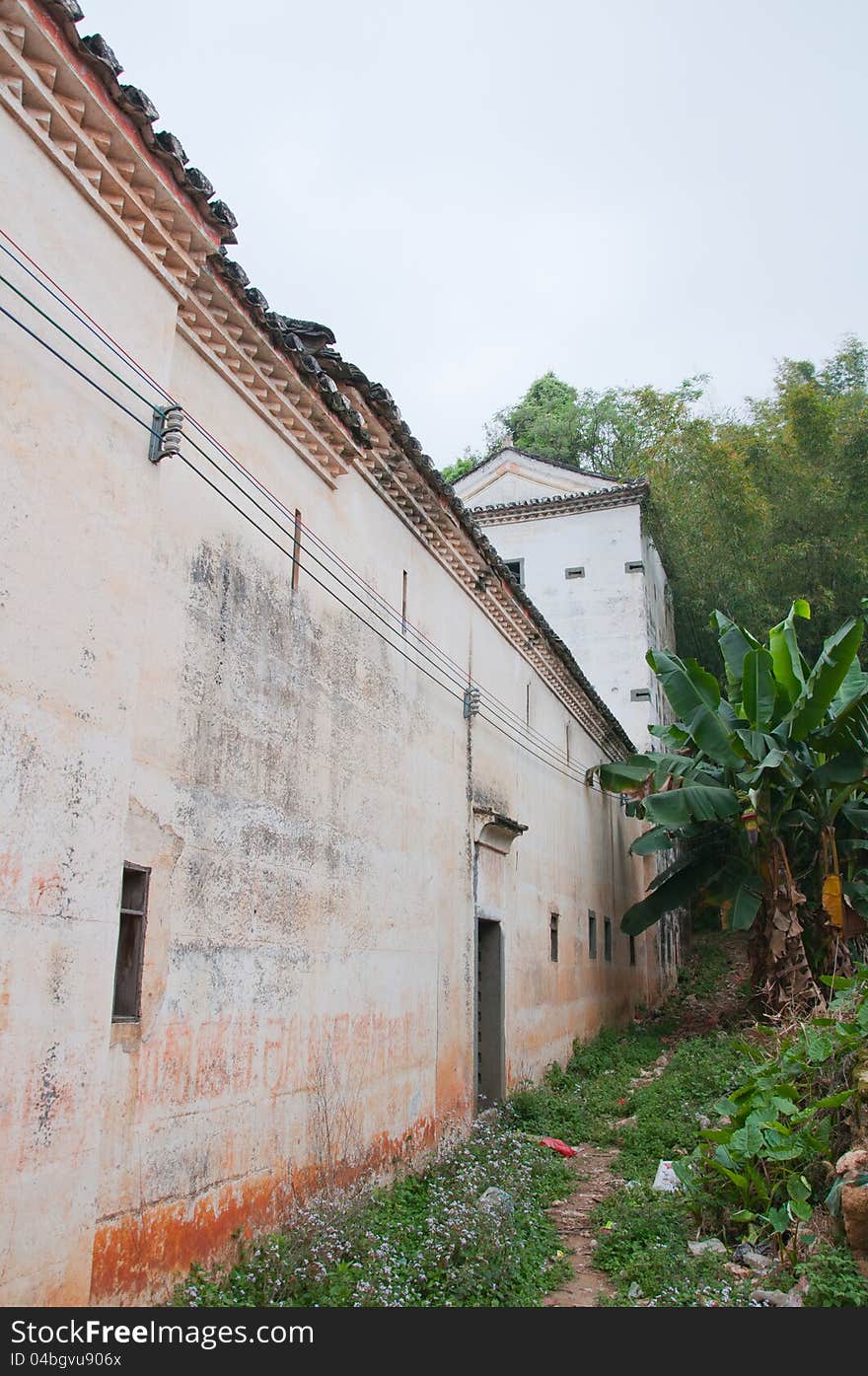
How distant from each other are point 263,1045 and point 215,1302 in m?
1.39

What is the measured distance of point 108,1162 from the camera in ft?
14.7

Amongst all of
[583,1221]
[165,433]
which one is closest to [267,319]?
[165,433]

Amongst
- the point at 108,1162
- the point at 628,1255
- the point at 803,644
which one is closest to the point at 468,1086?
the point at 628,1255

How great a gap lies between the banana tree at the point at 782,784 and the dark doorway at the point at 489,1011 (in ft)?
12.4

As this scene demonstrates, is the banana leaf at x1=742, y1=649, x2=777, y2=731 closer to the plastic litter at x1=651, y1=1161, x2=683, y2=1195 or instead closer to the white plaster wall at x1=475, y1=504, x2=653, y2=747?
the plastic litter at x1=651, y1=1161, x2=683, y2=1195

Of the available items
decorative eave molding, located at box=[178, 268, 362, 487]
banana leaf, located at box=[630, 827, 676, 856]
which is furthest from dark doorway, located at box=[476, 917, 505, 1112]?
decorative eave molding, located at box=[178, 268, 362, 487]

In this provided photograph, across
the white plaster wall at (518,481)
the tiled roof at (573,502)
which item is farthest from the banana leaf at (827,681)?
the white plaster wall at (518,481)

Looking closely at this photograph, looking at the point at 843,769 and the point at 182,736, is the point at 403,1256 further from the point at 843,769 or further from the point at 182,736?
the point at 843,769

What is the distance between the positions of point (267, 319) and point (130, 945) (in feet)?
13.0

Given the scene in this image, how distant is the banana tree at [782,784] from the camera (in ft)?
42.0

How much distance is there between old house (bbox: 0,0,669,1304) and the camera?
13.5 ft

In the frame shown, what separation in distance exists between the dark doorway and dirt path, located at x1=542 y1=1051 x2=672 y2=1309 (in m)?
1.23

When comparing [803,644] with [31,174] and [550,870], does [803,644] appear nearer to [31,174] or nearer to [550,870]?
[550,870]

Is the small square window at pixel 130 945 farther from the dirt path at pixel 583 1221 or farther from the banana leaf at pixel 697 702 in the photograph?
the banana leaf at pixel 697 702
